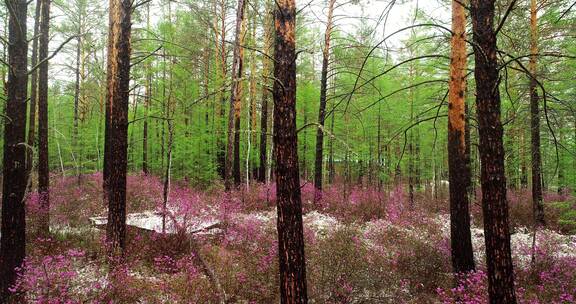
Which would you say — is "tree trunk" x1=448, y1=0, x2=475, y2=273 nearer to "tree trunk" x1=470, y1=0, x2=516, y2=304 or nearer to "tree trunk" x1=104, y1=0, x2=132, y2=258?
"tree trunk" x1=470, y1=0, x2=516, y2=304

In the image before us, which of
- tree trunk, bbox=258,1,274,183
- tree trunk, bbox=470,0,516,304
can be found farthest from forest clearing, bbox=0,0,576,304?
tree trunk, bbox=258,1,274,183

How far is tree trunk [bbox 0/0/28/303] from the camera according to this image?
448 cm

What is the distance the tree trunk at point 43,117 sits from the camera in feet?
25.4

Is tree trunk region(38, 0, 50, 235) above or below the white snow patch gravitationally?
above

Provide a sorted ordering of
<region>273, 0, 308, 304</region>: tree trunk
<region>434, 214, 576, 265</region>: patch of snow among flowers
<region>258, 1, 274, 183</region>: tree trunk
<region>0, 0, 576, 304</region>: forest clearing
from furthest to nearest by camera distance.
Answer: <region>258, 1, 274, 183</region>: tree trunk
<region>434, 214, 576, 265</region>: patch of snow among flowers
<region>273, 0, 308, 304</region>: tree trunk
<region>0, 0, 576, 304</region>: forest clearing

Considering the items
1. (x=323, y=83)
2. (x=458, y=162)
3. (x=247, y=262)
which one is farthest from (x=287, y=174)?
(x=323, y=83)

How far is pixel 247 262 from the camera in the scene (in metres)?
6.46

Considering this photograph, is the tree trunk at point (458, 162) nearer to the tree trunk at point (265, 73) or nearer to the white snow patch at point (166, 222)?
the white snow patch at point (166, 222)

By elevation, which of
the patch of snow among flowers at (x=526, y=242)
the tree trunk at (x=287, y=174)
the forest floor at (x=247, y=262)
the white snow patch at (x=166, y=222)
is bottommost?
the patch of snow among flowers at (x=526, y=242)

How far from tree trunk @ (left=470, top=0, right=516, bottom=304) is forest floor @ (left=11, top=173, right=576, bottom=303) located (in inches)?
79.2

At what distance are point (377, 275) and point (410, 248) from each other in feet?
5.85

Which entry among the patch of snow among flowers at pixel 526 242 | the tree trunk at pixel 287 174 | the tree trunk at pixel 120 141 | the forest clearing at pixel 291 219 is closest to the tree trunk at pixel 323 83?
the forest clearing at pixel 291 219

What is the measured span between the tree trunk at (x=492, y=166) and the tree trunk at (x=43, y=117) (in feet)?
29.5

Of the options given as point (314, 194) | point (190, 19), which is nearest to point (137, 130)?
point (190, 19)
